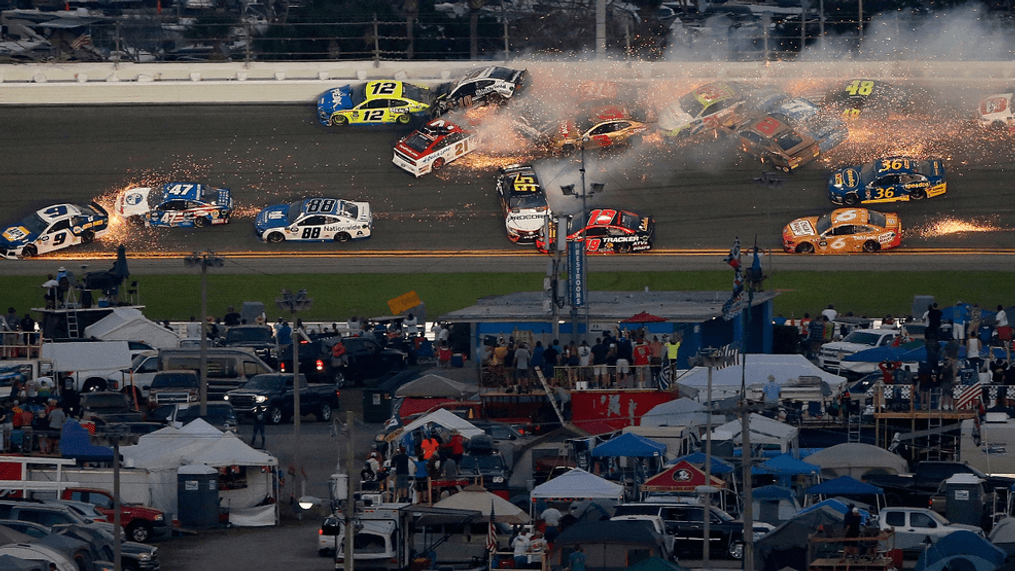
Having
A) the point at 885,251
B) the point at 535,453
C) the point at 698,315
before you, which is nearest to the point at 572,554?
the point at 535,453

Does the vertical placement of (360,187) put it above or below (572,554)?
above

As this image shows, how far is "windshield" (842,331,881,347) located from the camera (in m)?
40.5

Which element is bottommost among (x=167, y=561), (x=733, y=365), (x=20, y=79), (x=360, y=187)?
(x=167, y=561)

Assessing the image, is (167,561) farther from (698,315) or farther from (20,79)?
(20,79)

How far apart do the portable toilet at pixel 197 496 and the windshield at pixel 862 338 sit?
17.1m

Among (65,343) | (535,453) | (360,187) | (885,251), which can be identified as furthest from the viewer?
(360,187)

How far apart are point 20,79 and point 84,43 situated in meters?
13.9

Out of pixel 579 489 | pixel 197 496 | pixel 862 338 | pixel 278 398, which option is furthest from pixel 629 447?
pixel 862 338

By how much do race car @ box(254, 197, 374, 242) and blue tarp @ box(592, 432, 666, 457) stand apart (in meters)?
22.6

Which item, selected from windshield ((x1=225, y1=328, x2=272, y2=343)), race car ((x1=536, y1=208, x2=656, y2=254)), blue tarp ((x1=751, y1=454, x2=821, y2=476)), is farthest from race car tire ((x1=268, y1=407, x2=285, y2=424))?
race car ((x1=536, y1=208, x2=656, y2=254))

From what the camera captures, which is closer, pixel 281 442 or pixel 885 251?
pixel 281 442

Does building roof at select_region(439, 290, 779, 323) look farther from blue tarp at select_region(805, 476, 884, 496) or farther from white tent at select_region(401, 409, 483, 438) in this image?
blue tarp at select_region(805, 476, 884, 496)

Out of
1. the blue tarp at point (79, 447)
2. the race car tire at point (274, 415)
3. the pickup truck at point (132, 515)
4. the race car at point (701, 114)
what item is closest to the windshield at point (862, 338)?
the race car tire at point (274, 415)

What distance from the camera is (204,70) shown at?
6097 cm
